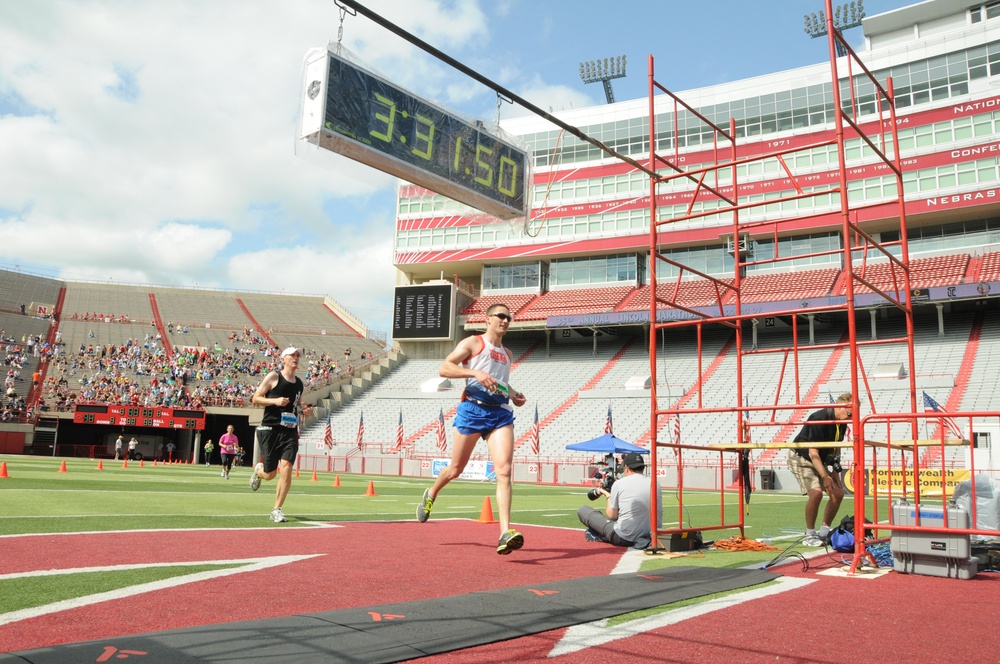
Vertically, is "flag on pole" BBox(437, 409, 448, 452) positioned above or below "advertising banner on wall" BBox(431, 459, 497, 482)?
above

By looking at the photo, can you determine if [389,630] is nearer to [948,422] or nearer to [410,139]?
[410,139]

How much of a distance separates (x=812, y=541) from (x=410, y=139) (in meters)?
5.94

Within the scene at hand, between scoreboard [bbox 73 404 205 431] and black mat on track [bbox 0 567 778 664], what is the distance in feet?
138

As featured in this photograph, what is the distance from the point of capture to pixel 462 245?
171 ft

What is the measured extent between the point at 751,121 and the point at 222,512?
144 feet

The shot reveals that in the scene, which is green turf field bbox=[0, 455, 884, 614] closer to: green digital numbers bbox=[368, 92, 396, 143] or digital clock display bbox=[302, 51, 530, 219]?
digital clock display bbox=[302, 51, 530, 219]

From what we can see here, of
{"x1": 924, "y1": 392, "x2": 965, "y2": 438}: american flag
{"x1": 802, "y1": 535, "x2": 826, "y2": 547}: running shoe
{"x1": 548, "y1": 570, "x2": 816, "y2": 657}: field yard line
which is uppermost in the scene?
{"x1": 924, "y1": 392, "x2": 965, "y2": 438}: american flag

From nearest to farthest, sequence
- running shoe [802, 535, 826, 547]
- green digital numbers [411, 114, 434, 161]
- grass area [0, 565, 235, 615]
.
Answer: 1. grass area [0, 565, 235, 615]
2. green digital numbers [411, 114, 434, 161]
3. running shoe [802, 535, 826, 547]

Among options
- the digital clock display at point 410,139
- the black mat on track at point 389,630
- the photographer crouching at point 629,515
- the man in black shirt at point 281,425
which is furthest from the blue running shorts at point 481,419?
the man in black shirt at point 281,425

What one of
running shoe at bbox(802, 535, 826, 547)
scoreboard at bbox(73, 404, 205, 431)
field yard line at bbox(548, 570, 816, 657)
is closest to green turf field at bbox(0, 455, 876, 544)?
running shoe at bbox(802, 535, 826, 547)

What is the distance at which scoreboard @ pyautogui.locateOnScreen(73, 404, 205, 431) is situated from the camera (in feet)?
133

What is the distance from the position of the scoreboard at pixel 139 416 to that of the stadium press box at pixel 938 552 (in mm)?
42032

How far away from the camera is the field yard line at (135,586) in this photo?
351cm

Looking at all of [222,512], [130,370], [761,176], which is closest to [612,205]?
[761,176]
